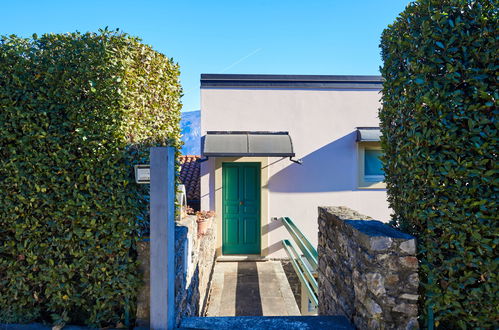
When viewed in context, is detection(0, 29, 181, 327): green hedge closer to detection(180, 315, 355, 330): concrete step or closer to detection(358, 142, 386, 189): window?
detection(180, 315, 355, 330): concrete step

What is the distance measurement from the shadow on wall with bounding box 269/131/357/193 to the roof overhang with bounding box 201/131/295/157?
0.97 metres

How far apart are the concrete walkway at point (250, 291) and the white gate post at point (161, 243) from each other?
3110 mm

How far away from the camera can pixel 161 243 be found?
2791mm

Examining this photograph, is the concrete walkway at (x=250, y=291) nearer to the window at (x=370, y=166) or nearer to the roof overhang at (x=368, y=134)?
the window at (x=370, y=166)

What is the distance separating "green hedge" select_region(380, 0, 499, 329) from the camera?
89.9 inches

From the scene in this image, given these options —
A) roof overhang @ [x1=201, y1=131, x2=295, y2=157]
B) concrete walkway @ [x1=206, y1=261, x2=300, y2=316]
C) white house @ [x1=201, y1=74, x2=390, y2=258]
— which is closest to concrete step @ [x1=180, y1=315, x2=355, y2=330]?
concrete walkway @ [x1=206, y1=261, x2=300, y2=316]

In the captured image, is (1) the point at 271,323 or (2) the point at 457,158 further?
(1) the point at 271,323

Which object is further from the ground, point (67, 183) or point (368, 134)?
point (368, 134)

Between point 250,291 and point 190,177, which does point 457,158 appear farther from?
point 190,177

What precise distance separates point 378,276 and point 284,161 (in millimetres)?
6121

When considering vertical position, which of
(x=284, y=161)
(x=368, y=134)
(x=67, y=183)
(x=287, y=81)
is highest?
(x=287, y=81)

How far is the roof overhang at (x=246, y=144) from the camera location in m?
7.64

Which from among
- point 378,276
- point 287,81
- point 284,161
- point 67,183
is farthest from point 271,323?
point 287,81

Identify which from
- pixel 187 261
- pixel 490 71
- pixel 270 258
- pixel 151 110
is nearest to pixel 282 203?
pixel 270 258
